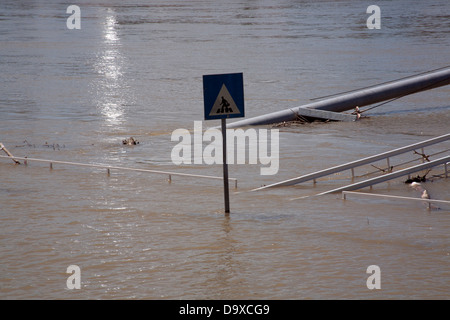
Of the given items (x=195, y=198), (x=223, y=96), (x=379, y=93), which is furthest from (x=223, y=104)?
(x=379, y=93)

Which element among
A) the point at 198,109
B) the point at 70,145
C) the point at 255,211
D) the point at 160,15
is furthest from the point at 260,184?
the point at 160,15

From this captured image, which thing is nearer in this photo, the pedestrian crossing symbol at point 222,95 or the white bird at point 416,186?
the pedestrian crossing symbol at point 222,95

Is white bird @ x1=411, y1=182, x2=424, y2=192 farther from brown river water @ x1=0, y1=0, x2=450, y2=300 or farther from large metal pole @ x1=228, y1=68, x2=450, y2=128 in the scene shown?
large metal pole @ x1=228, y1=68, x2=450, y2=128

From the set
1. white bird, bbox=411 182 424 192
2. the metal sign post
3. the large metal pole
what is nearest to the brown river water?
white bird, bbox=411 182 424 192

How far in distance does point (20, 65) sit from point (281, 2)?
6050 cm

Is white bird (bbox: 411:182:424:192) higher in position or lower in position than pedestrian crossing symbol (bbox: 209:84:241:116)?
lower

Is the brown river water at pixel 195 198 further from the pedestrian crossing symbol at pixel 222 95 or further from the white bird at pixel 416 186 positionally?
the pedestrian crossing symbol at pixel 222 95

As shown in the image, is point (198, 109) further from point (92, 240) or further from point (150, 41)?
point (150, 41)

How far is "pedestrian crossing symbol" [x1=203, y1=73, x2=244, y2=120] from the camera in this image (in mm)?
9242

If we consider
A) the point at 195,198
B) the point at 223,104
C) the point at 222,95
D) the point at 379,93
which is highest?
the point at 379,93

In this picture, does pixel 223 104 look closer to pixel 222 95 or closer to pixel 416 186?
pixel 222 95

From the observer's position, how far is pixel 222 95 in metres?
9.32

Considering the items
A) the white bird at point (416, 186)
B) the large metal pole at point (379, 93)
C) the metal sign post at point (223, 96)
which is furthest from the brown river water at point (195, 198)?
the metal sign post at point (223, 96)

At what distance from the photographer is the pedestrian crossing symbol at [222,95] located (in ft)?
30.3
